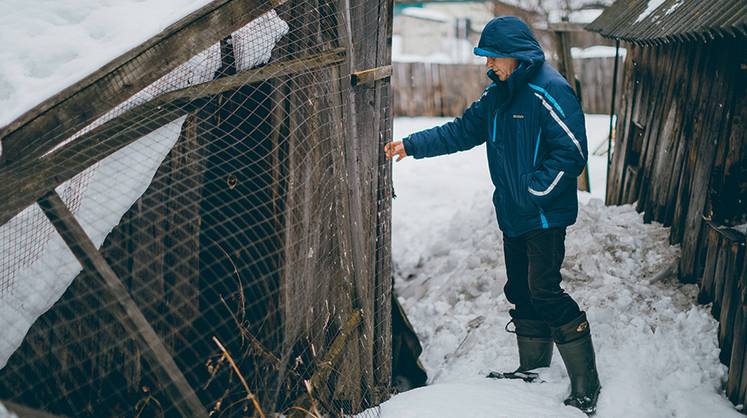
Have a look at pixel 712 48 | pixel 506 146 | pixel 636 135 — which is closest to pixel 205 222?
pixel 506 146

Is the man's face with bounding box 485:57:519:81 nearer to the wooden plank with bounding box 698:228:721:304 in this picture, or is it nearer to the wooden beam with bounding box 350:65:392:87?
the wooden beam with bounding box 350:65:392:87

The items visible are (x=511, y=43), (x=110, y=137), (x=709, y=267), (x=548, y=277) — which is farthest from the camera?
(x=709, y=267)

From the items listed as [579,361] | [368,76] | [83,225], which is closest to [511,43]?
[368,76]

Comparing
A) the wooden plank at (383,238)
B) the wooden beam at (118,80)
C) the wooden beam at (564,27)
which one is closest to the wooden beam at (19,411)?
the wooden beam at (118,80)

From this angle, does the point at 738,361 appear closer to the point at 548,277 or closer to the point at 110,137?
the point at 548,277

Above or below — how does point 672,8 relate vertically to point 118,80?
below

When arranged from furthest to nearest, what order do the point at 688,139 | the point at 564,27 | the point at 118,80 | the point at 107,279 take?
the point at 564,27 < the point at 688,139 < the point at 118,80 < the point at 107,279

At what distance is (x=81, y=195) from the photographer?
3.16 metres

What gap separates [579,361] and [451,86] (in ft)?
47.1

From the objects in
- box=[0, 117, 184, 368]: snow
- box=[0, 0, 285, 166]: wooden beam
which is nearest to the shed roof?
box=[0, 0, 285, 166]: wooden beam

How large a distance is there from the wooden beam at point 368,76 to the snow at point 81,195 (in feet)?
2.16

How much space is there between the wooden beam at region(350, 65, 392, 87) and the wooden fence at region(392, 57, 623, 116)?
44.8 feet

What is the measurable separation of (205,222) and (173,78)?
0.96 meters

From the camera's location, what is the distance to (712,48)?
4.91 meters
